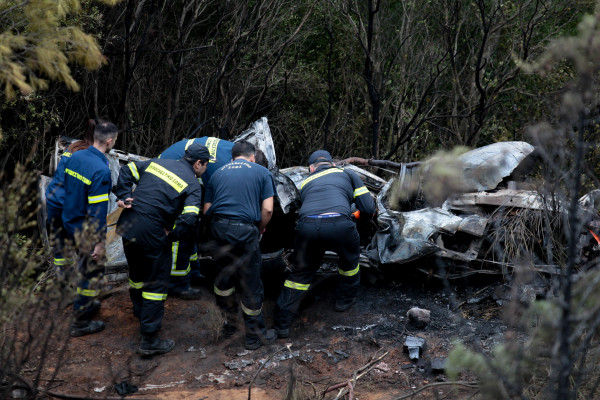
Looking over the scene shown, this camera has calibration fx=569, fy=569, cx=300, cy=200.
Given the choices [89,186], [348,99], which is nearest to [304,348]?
[89,186]

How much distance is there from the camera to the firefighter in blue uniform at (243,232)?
516 centimetres

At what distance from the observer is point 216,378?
187 inches

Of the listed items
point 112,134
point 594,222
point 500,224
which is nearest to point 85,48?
point 112,134

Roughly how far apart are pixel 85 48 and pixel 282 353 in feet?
9.91

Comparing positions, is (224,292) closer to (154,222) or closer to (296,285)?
(296,285)

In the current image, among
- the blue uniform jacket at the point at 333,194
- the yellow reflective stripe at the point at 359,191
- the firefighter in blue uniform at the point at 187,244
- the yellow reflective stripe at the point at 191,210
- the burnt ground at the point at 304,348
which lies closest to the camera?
the burnt ground at the point at 304,348

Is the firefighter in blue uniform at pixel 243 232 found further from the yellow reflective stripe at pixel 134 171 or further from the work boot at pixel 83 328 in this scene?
Result: the work boot at pixel 83 328

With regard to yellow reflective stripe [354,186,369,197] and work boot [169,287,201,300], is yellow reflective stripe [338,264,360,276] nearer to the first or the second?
yellow reflective stripe [354,186,369,197]

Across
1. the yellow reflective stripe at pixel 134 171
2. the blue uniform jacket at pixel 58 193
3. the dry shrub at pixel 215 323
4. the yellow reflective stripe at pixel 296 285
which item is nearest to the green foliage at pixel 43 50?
the yellow reflective stripe at pixel 134 171

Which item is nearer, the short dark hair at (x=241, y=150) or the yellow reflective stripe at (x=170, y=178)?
the yellow reflective stripe at (x=170, y=178)

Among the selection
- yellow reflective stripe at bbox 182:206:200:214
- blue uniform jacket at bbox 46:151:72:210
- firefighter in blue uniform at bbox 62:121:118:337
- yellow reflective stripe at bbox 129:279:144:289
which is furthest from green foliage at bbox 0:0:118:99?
yellow reflective stripe at bbox 129:279:144:289

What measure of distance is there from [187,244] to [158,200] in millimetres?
1017

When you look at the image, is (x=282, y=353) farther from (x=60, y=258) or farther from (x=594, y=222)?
(x=594, y=222)

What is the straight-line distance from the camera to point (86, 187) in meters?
5.07
